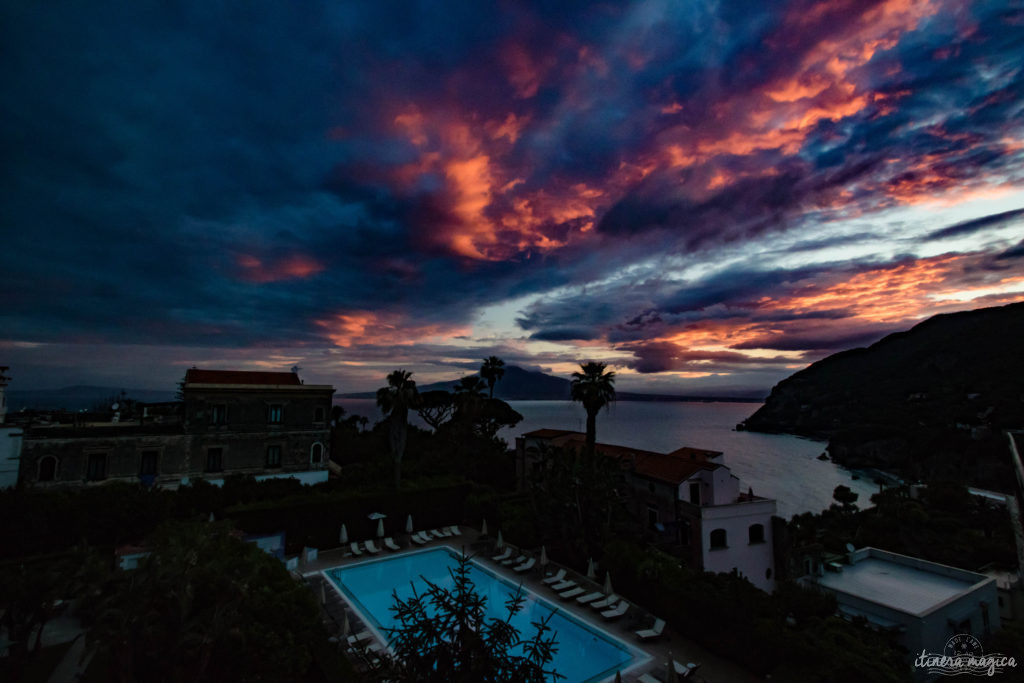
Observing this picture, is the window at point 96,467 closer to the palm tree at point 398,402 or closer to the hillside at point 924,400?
the palm tree at point 398,402

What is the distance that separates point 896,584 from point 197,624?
35.7 m

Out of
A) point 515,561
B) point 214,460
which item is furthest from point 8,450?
point 515,561

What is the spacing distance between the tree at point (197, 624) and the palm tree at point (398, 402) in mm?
17727

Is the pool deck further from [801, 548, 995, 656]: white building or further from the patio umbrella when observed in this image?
[801, 548, 995, 656]: white building

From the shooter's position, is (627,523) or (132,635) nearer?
(132,635)

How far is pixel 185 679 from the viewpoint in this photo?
11305mm

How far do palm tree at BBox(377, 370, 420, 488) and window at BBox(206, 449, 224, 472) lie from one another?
11.3 meters

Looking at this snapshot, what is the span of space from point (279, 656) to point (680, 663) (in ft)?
40.5

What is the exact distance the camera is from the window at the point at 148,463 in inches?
1190

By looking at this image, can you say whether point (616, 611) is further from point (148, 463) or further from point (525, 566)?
point (148, 463)

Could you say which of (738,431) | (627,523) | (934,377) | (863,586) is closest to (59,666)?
(627,523)

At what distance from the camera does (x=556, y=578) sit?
72.9 ft

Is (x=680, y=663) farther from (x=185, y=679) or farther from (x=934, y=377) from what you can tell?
(x=934, y=377)

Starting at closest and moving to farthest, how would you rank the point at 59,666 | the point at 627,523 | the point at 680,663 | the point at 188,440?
the point at 59,666 → the point at 680,663 → the point at 627,523 → the point at 188,440
